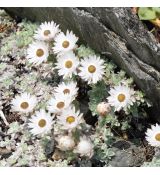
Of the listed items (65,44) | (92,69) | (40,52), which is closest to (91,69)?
(92,69)

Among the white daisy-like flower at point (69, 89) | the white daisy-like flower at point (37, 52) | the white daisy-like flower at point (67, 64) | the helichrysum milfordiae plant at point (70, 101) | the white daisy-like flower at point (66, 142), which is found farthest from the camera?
the white daisy-like flower at point (37, 52)

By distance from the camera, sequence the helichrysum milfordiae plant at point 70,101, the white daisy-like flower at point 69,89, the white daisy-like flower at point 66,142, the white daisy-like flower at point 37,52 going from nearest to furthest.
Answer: the white daisy-like flower at point 66,142
the helichrysum milfordiae plant at point 70,101
the white daisy-like flower at point 69,89
the white daisy-like flower at point 37,52

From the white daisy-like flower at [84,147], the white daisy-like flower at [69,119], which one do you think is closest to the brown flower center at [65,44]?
the white daisy-like flower at [69,119]

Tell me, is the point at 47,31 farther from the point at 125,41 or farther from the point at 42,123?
the point at 42,123

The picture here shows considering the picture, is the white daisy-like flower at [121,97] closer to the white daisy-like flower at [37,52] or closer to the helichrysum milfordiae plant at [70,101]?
the helichrysum milfordiae plant at [70,101]

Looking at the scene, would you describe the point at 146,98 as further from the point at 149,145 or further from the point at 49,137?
the point at 49,137

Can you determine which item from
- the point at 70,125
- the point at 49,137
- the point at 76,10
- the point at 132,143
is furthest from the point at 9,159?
the point at 76,10
